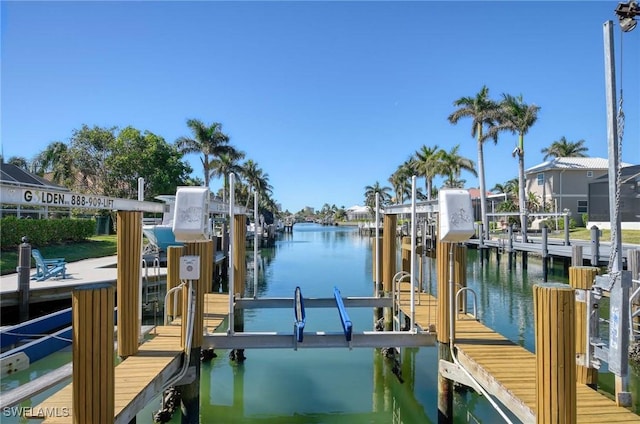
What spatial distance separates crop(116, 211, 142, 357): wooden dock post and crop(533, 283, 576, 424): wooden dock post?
5739mm

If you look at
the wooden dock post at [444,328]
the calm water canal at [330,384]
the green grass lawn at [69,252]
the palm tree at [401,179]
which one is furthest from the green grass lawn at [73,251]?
the palm tree at [401,179]

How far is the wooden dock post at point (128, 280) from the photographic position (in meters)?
6.41

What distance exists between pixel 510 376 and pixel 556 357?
5.62 ft

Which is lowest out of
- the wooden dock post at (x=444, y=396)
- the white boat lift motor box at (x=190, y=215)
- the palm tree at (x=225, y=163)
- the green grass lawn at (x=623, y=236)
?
the wooden dock post at (x=444, y=396)

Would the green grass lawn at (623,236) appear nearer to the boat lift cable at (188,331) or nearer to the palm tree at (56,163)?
the boat lift cable at (188,331)

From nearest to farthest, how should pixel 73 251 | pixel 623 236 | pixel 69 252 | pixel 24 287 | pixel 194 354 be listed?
pixel 194 354
pixel 24 287
pixel 69 252
pixel 73 251
pixel 623 236

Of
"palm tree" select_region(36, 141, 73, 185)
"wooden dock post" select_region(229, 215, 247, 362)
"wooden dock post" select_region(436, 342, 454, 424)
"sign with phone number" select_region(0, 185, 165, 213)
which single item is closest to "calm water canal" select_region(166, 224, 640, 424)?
"wooden dock post" select_region(229, 215, 247, 362)

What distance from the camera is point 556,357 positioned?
4074mm

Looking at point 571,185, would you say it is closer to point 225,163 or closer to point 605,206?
point 605,206

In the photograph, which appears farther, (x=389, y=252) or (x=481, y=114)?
(x=481, y=114)

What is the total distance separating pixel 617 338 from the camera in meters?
5.41

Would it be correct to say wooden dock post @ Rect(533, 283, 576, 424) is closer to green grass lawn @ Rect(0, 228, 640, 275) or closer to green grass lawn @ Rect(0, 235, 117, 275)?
green grass lawn @ Rect(0, 228, 640, 275)

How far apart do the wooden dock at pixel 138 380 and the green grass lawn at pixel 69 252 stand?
15924 millimetres

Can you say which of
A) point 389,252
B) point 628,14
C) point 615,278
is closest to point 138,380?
point 615,278
